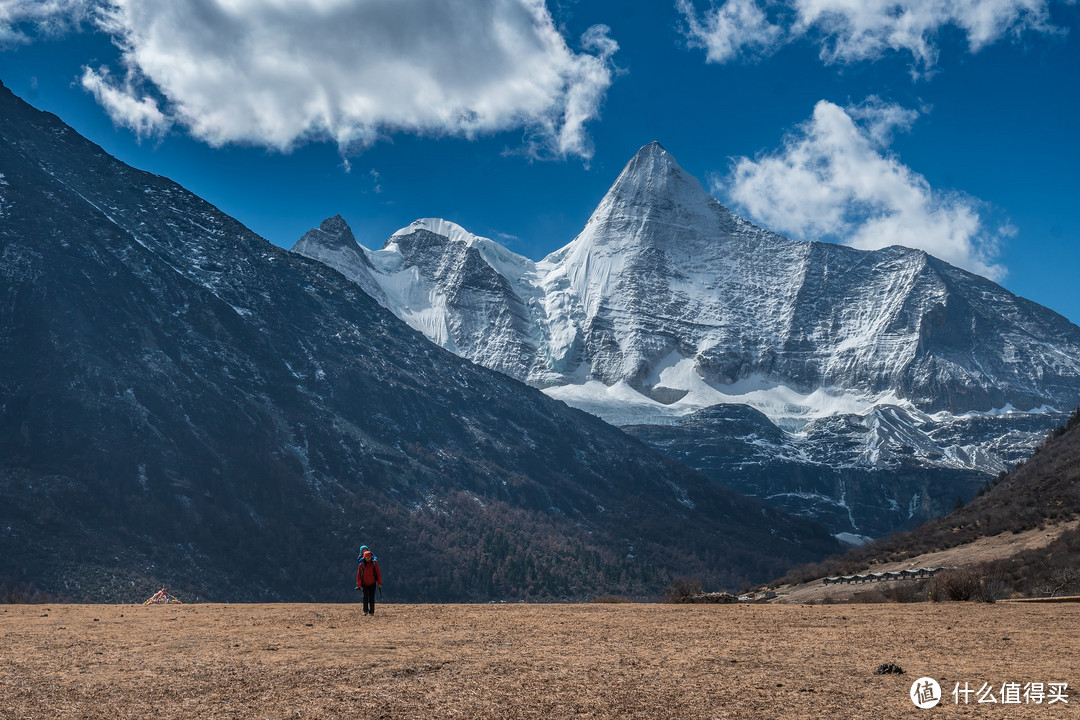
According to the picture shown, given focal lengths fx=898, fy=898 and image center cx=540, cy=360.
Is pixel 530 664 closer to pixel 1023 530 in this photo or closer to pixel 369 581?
pixel 369 581

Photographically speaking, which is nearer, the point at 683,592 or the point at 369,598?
the point at 369,598

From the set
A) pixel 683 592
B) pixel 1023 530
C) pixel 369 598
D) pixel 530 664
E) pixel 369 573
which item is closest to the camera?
pixel 530 664

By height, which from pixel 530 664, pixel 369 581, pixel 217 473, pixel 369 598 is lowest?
pixel 530 664

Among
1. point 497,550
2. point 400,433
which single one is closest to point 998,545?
point 497,550

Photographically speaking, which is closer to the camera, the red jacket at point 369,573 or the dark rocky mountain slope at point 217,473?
the red jacket at point 369,573

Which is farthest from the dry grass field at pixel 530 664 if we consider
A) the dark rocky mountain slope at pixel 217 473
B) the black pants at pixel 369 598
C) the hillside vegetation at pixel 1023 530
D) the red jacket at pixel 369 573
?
the dark rocky mountain slope at pixel 217 473

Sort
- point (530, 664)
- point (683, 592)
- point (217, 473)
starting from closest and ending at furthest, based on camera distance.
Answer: point (530, 664), point (683, 592), point (217, 473)

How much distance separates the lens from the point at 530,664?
1474cm

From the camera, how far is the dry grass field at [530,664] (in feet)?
38.8

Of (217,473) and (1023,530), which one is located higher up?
(217,473)

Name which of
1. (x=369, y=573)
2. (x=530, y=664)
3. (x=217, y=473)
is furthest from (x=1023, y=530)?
(x=217, y=473)

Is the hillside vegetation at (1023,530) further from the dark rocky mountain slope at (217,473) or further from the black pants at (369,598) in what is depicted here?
the dark rocky mountain slope at (217,473)

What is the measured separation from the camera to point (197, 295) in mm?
190750

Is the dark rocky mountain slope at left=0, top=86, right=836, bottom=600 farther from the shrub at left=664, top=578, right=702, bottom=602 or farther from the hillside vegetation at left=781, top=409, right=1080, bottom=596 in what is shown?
the shrub at left=664, top=578, right=702, bottom=602
